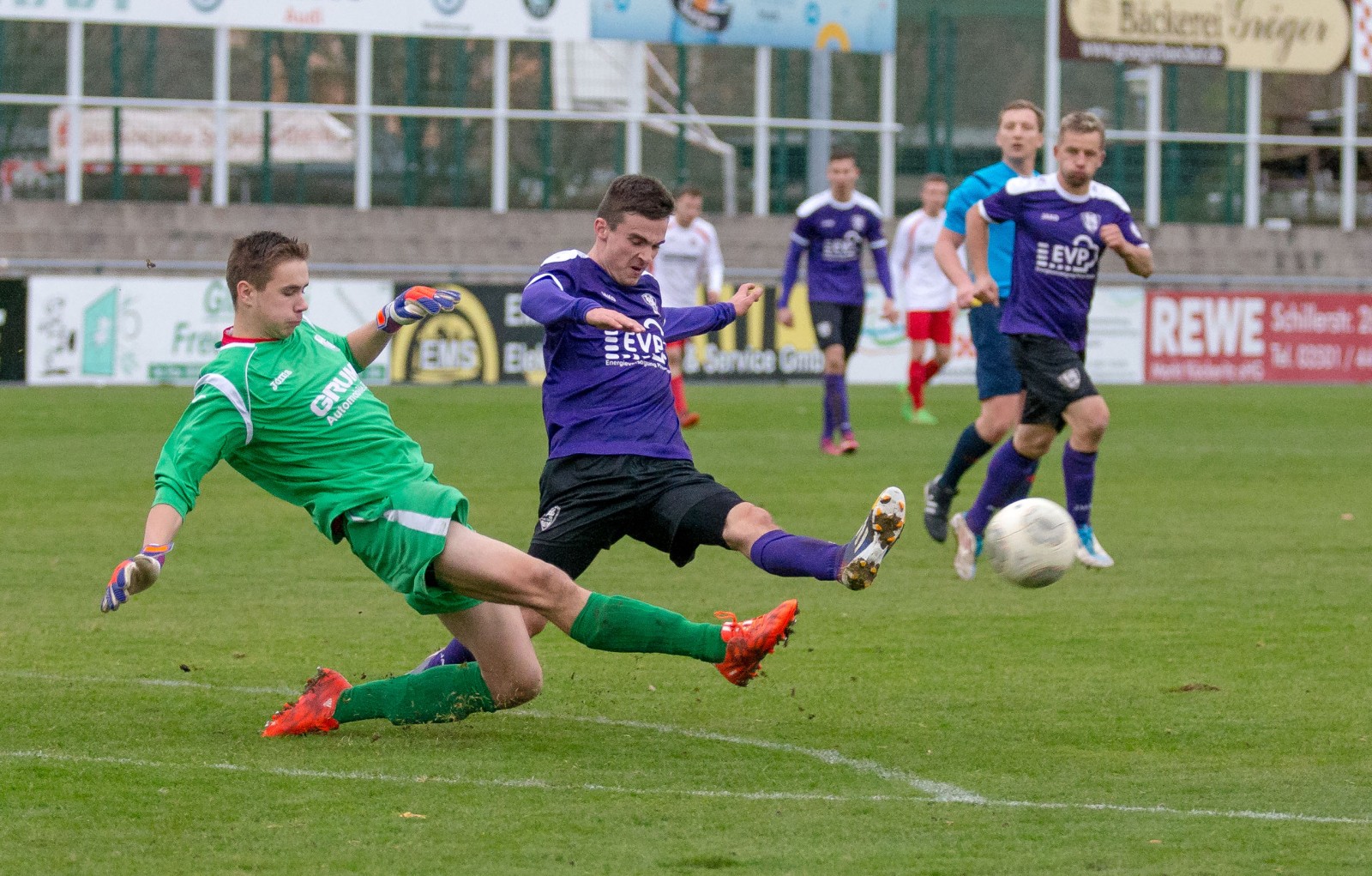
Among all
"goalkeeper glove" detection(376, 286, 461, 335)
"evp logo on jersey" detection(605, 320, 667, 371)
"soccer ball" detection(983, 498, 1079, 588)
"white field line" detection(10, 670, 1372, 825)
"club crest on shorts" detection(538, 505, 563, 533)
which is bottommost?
"white field line" detection(10, 670, 1372, 825)

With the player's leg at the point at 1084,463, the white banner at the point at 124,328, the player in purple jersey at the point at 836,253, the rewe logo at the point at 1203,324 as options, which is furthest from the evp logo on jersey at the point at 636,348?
the rewe logo at the point at 1203,324

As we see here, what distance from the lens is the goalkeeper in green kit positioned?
17.3 ft

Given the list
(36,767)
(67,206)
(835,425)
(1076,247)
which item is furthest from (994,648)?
(67,206)

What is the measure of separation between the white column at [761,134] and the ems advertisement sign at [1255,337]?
9.45 metres

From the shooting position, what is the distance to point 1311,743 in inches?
220

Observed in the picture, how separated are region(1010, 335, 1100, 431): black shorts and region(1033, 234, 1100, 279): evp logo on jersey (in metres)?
0.33

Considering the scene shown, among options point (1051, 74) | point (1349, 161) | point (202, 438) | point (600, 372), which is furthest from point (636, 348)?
point (1349, 161)

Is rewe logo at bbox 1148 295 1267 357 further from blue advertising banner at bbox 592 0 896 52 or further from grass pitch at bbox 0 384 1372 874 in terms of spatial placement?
grass pitch at bbox 0 384 1372 874

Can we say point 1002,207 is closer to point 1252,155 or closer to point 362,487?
point 362,487

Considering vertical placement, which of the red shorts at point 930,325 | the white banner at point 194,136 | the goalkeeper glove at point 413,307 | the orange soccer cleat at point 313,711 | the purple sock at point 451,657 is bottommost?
the orange soccer cleat at point 313,711

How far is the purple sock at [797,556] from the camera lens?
556 centimetres

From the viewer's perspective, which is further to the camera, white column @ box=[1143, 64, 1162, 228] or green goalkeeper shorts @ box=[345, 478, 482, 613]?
white column @ box=[1143, 64, 1162, 228]

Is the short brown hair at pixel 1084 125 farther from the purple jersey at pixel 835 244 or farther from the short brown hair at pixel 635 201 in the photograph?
the purple jersey at pixel 835 244

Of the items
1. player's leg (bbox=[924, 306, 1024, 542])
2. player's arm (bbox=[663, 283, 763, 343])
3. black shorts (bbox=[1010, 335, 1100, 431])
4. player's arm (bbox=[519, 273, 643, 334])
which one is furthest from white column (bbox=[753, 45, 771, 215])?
player's arm (bbox=[519, 273, 643, 334])
